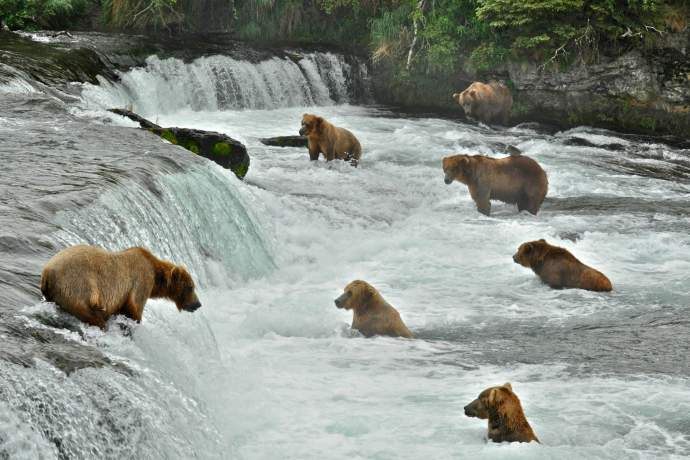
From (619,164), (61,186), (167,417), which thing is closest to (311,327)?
(61,186)

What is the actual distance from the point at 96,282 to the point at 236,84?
14.7m

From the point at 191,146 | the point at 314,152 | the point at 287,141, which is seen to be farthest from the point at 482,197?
the point at 287,141

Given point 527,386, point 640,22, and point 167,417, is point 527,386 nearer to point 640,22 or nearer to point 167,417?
point 167,417

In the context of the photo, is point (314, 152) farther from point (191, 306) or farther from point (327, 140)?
point (191, 306)

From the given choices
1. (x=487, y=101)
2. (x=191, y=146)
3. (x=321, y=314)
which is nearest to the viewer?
(x=321, y=314)

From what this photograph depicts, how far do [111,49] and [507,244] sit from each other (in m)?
9.96

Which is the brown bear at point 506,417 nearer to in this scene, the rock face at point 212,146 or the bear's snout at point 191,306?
the bear's snout at point 191,306

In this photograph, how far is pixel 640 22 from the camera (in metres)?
18.9

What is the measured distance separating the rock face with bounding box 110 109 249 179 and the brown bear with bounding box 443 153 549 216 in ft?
8.29

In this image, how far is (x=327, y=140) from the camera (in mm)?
13953

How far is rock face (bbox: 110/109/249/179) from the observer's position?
12.1 metres

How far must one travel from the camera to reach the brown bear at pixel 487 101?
61.3ft

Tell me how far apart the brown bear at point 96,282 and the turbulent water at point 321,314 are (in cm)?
12

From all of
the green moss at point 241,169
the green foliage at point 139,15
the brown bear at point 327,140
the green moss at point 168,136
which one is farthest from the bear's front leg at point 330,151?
the green foliage at point 139,15
